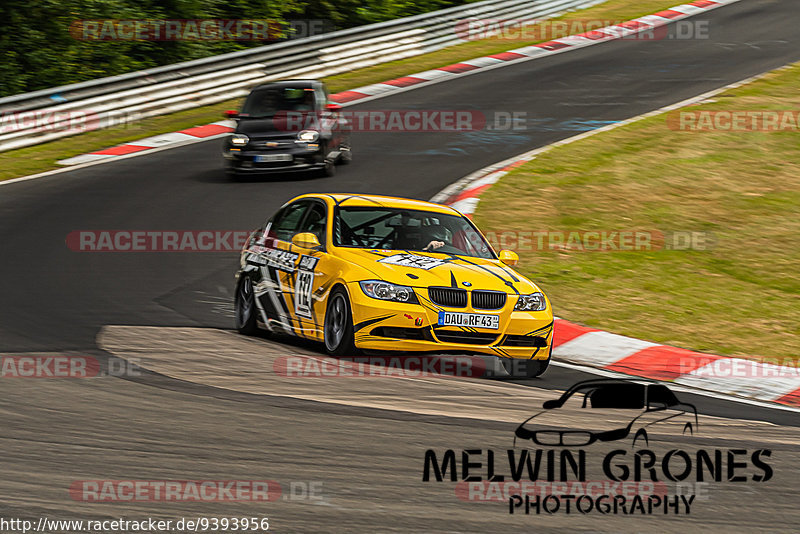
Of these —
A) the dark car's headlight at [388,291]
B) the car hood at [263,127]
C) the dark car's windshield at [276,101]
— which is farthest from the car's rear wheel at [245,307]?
the dark car's windshield at [276,101]

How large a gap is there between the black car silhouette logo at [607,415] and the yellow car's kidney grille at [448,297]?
1.11 meters

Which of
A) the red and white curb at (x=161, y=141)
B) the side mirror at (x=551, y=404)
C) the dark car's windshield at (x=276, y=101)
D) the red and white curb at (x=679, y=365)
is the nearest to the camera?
the side mirror at (x=551, y=404)

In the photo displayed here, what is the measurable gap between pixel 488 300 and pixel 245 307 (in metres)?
2.66

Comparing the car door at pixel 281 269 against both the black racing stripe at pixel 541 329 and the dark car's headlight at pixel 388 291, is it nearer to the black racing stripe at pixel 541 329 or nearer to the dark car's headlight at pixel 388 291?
the dark car's headlight at pixel 388 291

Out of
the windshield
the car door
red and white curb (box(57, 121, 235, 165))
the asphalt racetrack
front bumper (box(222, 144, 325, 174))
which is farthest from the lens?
red and white curb (box(57, 121, 235, 165))

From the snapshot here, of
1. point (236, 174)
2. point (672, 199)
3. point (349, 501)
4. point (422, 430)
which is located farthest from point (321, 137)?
point (349, 501)

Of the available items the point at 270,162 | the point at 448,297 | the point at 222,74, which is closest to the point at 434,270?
the point at 448,297

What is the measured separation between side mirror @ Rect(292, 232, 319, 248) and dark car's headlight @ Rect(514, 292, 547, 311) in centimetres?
178

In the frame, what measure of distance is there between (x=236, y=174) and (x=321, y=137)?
1.54 meters

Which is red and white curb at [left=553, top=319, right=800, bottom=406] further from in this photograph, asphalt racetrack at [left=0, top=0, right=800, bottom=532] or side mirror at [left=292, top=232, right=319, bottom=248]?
side mirror at [left=292, top=232, right=319, bottom=248]

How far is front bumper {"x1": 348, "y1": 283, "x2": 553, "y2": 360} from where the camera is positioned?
28.3 ft

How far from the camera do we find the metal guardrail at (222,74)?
21.9 m

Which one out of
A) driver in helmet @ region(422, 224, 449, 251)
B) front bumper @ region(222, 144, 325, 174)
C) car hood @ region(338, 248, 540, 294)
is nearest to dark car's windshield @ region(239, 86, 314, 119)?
front bumper @ region(222, 144, 325, 174)

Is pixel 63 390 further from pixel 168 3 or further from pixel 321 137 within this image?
pixel 168 3
